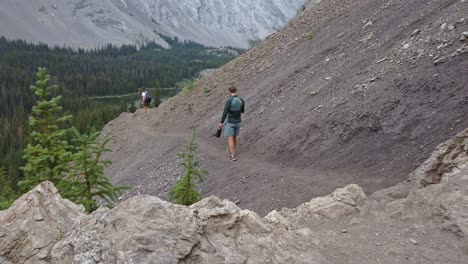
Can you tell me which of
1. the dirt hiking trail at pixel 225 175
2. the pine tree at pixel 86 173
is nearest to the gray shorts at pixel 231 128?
the dirt hiking trail at pixel 225 175

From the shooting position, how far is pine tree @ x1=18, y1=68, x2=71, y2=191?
445 inches

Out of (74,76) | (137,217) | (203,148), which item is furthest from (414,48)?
(74,76)

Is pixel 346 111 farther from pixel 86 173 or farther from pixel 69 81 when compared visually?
pixel 69 81

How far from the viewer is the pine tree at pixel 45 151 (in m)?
11.3

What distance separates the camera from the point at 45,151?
11.4 metres

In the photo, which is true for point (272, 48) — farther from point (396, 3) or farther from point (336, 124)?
point (336, 124)

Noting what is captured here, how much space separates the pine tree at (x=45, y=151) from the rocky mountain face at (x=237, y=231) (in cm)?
511

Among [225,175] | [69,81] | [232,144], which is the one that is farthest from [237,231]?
[69,81]

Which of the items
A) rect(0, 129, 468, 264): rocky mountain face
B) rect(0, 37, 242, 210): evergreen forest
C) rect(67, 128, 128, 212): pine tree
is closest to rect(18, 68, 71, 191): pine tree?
rect(67, 128, 128, 212): pine tree

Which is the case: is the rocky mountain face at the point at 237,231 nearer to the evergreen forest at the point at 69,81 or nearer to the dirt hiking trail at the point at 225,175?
the dirt hiking trail at the point at 225,175

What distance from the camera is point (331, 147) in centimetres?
1134

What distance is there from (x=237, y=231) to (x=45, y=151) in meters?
7.92

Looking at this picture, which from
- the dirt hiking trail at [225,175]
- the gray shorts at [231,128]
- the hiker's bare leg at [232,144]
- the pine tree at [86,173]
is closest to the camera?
the dirt hiking trail at [225,175]

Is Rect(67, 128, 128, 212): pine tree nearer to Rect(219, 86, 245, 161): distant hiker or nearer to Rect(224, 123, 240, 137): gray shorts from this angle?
Rect(219, 86, 245, 161): distant hiker
